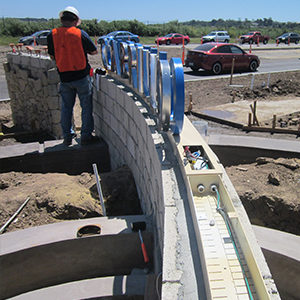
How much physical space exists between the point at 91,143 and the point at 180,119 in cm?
370

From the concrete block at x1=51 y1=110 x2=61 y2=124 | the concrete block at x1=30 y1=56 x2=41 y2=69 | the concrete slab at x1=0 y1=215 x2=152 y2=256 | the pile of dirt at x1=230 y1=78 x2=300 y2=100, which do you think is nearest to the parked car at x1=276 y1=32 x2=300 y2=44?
the pile of dirt at x1=230 y1=78 x2=300 y2=100

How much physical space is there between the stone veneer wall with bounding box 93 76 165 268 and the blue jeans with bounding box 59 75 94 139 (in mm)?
349

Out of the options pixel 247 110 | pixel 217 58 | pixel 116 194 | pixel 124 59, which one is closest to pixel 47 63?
pixel 124 59

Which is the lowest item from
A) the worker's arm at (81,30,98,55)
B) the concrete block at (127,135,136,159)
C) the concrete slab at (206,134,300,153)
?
the concrete slab at (206,134,300,153)

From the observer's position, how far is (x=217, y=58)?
50.7 feet

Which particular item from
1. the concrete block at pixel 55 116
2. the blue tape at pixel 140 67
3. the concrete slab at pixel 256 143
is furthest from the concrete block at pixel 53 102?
the concrete slab at pixel 256 143

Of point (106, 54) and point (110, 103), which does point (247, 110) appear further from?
point (110, 103)

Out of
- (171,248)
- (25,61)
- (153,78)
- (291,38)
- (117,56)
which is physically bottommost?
(291,38)

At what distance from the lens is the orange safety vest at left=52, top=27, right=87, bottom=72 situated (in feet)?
18.6

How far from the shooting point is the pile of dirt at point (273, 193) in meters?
4.91

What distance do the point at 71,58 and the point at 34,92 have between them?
15.7ft

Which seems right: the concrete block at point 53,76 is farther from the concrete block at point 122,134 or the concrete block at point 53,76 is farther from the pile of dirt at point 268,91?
the pile of dirt at point 268,91

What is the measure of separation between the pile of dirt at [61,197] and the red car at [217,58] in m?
10.9

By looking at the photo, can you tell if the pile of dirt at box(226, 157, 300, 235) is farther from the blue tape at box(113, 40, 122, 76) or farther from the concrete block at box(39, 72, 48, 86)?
the concrete block at box(39, 72, 48, 86)
